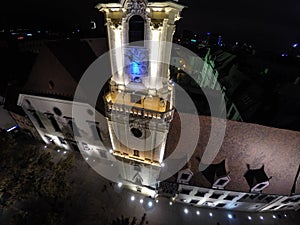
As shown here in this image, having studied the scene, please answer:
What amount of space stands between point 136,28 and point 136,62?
8.72 ft

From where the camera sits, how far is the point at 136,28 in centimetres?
1335

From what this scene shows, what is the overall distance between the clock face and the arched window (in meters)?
0.76

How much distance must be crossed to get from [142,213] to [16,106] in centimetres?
2536

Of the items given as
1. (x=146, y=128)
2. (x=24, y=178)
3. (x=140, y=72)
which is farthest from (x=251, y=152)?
(x=24, y=178)

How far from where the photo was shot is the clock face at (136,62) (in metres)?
13.7

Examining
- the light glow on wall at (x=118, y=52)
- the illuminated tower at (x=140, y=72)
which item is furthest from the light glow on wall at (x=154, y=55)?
the light glow on wall at (x=118, y=52)

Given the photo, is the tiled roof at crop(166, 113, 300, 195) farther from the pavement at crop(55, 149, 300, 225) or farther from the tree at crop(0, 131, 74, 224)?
the tree at crop(0, 131, 74, 224)

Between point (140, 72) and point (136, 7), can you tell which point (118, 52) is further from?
point (136, 7)

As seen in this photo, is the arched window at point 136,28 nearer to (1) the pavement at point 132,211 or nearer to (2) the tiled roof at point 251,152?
(2) the tiled roof at point 251,152

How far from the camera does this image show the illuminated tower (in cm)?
1205

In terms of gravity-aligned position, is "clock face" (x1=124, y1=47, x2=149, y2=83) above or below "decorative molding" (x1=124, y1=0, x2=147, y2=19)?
below

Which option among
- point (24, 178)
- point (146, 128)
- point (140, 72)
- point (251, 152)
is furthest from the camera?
point (251, 152)

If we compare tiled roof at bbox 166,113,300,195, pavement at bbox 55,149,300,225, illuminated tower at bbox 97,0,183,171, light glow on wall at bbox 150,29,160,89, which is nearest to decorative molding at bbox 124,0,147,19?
illuminated tower at bbox 97,0,183,171

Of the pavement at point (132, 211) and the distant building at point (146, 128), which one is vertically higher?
the distant building at point (146, 128)
